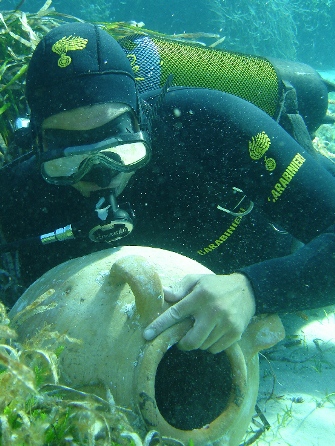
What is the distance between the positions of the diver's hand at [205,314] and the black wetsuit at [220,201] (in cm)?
34

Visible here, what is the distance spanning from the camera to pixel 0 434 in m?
1.24

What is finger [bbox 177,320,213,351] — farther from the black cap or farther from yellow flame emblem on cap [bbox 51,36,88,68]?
yellow flame emblem on cap [bbox 51,36,88,68]

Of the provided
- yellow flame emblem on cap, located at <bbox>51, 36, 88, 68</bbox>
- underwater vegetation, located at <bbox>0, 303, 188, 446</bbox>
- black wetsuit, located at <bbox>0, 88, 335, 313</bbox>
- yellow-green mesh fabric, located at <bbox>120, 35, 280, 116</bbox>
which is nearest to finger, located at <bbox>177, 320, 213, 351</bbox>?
underwater vegetation, located at <bbox>0, 303, 188, 446</bbox>

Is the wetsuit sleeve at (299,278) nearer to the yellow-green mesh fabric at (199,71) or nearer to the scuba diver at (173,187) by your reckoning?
the scuba diver at (173,187)

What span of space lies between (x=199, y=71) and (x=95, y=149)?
6.43 feet

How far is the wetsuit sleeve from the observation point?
2.13m

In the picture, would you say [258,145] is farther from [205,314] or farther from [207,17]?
[207,17]

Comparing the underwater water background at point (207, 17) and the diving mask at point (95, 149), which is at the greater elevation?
the diving mask at point (95, 149)

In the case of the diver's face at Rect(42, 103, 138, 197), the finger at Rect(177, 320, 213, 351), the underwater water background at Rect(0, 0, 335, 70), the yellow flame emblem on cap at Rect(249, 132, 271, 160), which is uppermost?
the diver's face at Rect(42, 103, 138, 197)

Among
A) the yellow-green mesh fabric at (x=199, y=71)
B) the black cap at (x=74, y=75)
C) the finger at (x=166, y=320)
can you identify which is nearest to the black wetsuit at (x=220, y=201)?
the black cap at (x=74, y=75)

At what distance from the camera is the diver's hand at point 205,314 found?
169cm

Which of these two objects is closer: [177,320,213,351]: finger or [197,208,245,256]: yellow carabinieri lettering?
[177,320,213,351]: finger

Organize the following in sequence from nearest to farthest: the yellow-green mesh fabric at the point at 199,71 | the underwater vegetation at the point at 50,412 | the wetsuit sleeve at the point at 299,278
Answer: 1. the underwater vegetation at the point at 50,412
2. the wetsuit sleeve at the point at 299,278
3. the yellow-green mesh fabric at the point at 199,71

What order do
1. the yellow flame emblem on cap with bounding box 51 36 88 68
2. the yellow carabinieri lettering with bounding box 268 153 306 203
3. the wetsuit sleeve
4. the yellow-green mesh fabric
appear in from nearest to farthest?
the wetsuit sleeve → the yellow flame emblem on cap with bounding box 51 36 88 68 → the yellow carabinieri lettering with bounding box 268 153 306 203 → the yellow-green mesh fabric
